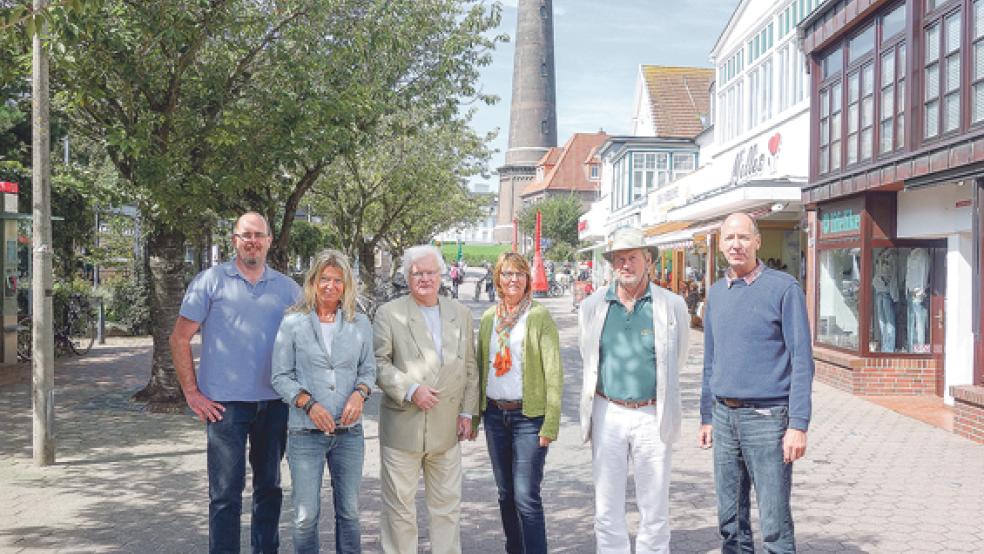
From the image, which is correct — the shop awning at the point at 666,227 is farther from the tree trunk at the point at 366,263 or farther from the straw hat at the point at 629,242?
the straw hat at the point at 629,242

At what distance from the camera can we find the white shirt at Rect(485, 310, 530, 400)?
4680 mm

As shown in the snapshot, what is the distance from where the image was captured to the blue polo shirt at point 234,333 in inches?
183

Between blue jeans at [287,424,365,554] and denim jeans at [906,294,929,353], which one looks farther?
denim jeans at [906,294,929,353]

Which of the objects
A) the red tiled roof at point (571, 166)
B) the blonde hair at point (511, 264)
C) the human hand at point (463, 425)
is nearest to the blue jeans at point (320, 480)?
the human hand at point (463, 425)

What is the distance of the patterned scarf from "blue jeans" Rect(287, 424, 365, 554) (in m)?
0.78

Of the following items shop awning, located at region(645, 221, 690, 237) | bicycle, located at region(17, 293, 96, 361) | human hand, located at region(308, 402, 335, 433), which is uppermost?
shop awning, located at region(645, 221, 690, 237)

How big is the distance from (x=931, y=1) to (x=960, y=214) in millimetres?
2650

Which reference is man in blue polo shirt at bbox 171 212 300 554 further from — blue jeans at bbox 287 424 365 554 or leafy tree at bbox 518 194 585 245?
leafy tree at bbox 518 194 585 245

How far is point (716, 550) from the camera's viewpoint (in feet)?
17.7

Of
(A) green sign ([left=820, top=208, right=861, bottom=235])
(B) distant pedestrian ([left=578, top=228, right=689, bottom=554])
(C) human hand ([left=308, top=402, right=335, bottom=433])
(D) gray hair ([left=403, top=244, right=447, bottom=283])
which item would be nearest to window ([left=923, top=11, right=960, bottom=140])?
(A) green sign ([left=820, top=208, right=861, bottom=235])

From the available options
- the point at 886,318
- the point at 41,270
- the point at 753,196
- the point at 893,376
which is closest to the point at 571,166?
the point at 753,196

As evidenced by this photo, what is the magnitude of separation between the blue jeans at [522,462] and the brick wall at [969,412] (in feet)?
20.8

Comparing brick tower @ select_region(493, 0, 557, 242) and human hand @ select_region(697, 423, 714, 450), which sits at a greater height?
brick tower @ select_region(493, 0, 557, 242)

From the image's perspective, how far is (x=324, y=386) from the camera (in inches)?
174
